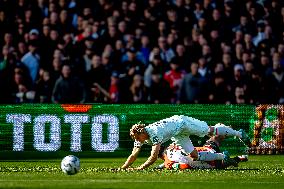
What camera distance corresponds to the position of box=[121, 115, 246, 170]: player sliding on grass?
1619 centimetres

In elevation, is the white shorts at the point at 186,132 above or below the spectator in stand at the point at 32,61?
below

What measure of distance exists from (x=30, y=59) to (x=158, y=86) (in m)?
3.44

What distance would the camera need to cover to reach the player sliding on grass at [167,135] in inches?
637

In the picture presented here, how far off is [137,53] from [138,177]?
10.3 m

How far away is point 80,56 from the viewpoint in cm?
2462

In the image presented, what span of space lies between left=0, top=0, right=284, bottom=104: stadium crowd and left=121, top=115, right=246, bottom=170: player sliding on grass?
729 centimetres

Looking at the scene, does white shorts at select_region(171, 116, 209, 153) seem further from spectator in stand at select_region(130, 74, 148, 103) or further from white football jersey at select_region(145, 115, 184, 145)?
spectator in stand at select_region(130, 74, 148, 103)

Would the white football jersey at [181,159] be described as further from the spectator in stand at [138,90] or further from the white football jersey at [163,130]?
the spectator in stand at [138,90]

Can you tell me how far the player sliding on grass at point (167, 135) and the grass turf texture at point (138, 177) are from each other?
13.0 inches

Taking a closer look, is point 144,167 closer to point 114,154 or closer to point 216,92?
point 114,154

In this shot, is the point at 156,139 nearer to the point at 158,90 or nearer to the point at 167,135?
the point at 167,135

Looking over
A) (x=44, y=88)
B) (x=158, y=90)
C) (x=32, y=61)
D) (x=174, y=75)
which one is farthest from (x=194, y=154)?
(x=32, y=61)

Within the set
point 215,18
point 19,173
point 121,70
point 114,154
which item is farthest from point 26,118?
point 215,18

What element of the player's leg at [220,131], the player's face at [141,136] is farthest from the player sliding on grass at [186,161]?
the player's face at [141,136]
